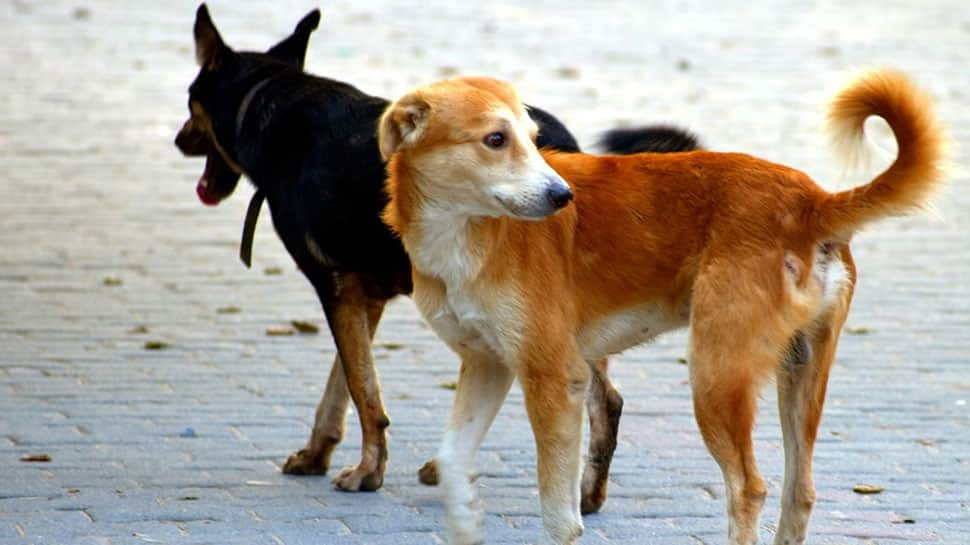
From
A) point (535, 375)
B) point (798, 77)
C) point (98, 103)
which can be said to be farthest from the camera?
point (798, 77)

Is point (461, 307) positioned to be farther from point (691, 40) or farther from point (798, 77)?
point (691, 40)

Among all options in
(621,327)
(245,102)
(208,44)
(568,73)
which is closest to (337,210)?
(245,102)

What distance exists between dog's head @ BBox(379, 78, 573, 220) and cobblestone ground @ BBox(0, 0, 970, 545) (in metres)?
0.96

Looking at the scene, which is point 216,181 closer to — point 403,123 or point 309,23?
point 309,23

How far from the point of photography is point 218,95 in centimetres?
687

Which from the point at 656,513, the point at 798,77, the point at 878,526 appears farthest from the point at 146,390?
the point at 798,77

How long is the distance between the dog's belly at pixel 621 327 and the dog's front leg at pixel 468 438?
26cm

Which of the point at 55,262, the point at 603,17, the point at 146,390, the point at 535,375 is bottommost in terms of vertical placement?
the point at 603,17

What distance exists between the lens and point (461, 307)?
5145mm

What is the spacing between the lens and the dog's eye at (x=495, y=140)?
4898 millimetres

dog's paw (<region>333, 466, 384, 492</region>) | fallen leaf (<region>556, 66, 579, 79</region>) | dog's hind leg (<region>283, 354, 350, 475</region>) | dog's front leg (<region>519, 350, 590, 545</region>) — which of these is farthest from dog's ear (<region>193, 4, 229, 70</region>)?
fallen leaf (<region>556, 66, 579, 79</region>)

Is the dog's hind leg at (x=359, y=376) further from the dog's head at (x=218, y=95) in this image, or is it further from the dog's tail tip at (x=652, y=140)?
the dog's tail tip at (x=652, y=140)

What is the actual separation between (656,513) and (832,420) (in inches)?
58.1

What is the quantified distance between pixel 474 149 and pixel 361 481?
1.74 m
